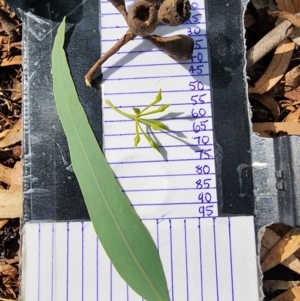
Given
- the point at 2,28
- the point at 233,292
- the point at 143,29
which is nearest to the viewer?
the point at 143,29

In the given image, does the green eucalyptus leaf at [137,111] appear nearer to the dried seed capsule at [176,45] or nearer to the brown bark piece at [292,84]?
the dried seed capsule at [176,45]

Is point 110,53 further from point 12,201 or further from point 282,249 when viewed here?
point 282,249

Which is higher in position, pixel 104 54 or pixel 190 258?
pixel 104 54

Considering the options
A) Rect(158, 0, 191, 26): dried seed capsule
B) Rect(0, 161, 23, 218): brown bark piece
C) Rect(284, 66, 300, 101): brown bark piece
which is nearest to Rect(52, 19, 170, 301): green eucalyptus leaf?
Rect(0, 161, 23, 218): brown bark piece

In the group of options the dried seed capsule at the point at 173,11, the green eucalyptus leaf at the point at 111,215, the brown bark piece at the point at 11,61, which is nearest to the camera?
the dried seed capsule at the point at 173,11

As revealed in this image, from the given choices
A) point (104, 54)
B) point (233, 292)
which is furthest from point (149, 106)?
point (233, 292)

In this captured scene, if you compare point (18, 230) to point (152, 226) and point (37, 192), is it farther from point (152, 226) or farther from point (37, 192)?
point (152, 226)

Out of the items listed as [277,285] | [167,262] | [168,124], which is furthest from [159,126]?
[277,285]

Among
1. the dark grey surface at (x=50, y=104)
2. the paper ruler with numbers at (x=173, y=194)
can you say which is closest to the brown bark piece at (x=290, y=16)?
the paper ruler with numbers at (x=173, y=194)
